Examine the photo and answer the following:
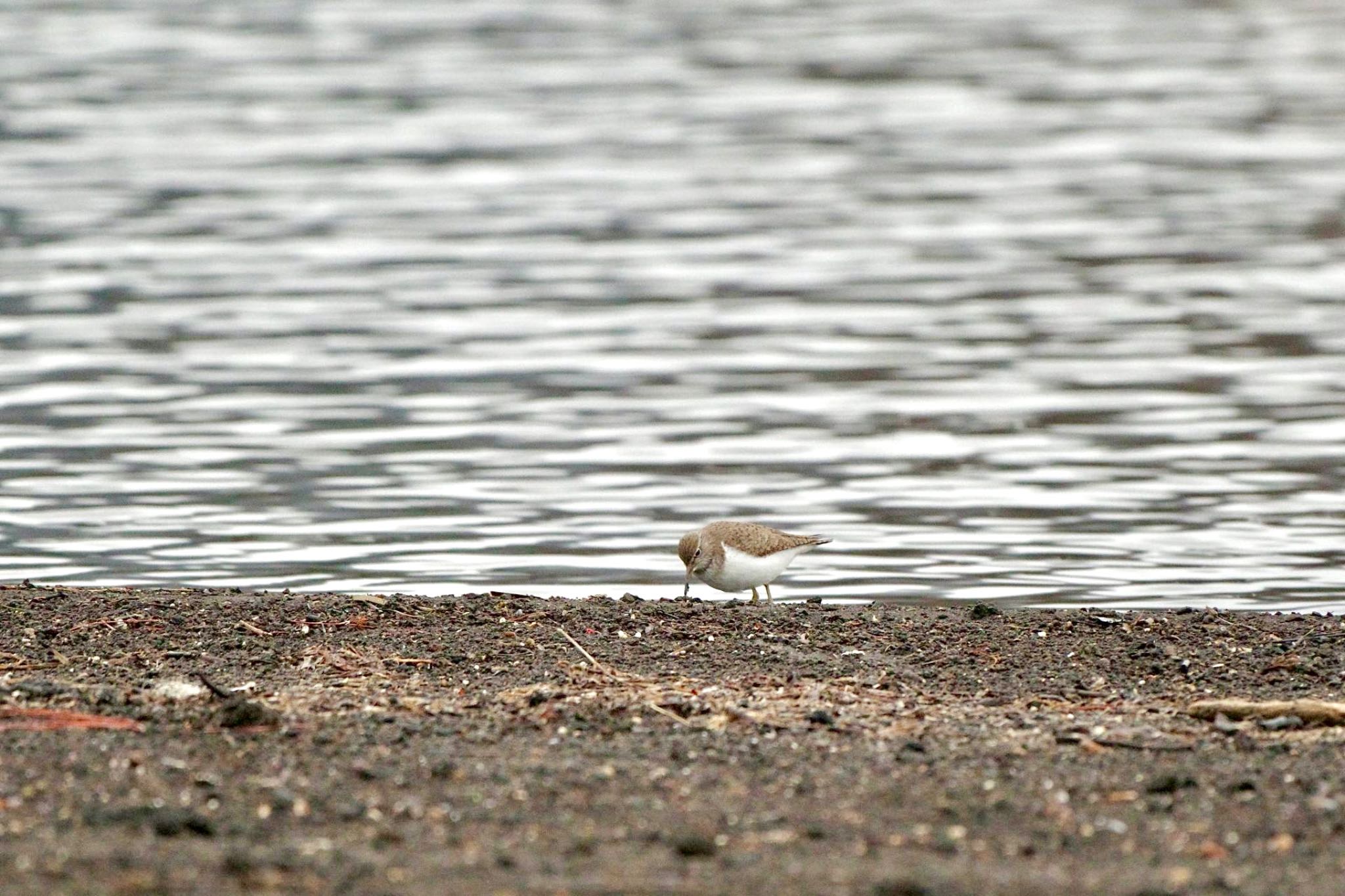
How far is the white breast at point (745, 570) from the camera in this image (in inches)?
474

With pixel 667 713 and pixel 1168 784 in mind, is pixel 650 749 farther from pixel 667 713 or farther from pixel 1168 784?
pixel 1168 784

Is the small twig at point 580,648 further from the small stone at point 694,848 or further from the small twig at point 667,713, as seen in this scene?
the small stone at point 694,848

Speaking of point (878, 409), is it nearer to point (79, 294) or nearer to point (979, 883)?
point (79, 294)

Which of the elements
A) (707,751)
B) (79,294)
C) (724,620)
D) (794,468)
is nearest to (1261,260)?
(794,468)

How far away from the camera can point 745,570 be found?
39.7 ft

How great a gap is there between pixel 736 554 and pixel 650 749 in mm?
3223

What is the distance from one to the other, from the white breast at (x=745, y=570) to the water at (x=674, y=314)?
53.0 inches

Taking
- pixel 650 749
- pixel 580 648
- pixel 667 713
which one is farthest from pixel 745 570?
pixel 650 749

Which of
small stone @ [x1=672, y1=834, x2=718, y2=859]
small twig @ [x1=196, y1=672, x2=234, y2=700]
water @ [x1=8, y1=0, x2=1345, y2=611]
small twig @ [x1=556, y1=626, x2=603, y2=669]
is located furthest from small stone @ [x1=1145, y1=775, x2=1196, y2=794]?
water @ [x1=8, y1=0, x2=1345, y2=611]

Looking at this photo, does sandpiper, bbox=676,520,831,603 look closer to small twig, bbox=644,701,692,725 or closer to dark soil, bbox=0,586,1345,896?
dark soil, bbox=0,586,1345,896

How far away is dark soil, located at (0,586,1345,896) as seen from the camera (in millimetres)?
7320

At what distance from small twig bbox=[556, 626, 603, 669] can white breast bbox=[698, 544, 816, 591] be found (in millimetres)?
1078

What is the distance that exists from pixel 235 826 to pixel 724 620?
167 inches

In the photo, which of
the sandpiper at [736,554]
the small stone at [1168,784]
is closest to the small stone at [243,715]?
the small stone at [1168,784]
